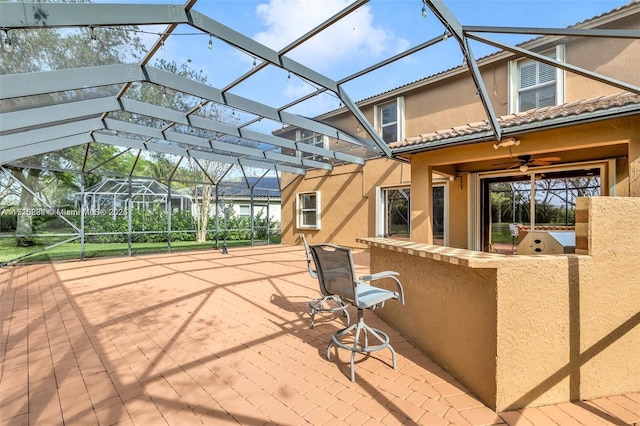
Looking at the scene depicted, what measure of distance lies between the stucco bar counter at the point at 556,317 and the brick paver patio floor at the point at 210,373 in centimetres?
16

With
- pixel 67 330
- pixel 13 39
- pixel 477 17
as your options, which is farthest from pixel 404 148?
pixel 67 330

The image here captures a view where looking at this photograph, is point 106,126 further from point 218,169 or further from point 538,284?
point 538,284

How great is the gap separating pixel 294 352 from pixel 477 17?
5.54 metres

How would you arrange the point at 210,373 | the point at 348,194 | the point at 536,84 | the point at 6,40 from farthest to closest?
the point at 348,194 < the point at 536,84 < the point at 210,373 < the point at 6,40

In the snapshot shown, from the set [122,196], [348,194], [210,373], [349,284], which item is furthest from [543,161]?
[122,196]

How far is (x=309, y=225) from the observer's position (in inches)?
547

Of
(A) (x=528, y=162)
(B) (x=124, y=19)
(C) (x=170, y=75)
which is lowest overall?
(A) (x=528, y=162)

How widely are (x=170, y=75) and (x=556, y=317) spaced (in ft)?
20.4

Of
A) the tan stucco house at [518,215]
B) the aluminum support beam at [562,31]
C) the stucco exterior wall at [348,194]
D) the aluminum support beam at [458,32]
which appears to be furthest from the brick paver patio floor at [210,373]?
the stucco exterior wall at [348,194]

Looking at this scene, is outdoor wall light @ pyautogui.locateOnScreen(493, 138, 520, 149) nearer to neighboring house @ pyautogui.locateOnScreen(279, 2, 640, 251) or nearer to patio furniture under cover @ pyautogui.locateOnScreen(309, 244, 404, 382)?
neighboring house @ pyautogui.locateOnScreen(279, 2, 640, 251)

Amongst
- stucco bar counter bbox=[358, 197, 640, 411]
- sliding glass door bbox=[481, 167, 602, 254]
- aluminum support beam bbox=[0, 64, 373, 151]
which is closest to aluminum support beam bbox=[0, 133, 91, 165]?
aluminum support beam bbox=[0, 64, 373, 151]

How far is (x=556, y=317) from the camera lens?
239 cm

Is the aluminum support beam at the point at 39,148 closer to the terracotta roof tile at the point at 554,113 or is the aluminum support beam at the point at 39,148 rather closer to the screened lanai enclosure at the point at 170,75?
the screened lanai enclosure at the point at 170,75

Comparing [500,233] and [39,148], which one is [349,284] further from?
[39,148]
